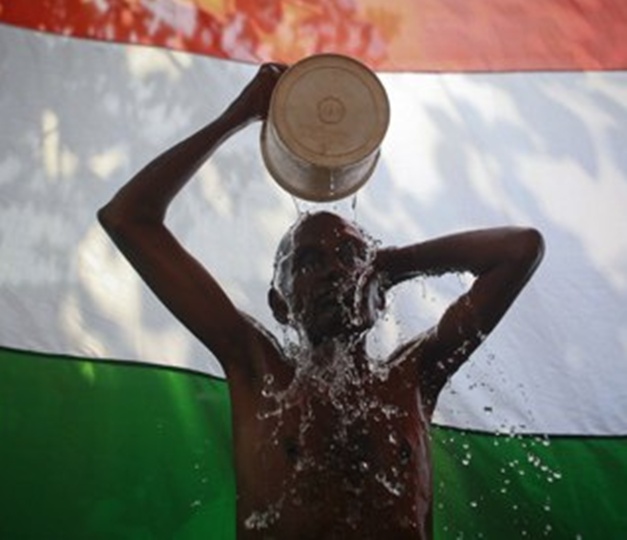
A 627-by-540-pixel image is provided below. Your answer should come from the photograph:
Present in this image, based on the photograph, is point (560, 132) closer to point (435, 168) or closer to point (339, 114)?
point (435, 168)

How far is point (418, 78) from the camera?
241 centimetres

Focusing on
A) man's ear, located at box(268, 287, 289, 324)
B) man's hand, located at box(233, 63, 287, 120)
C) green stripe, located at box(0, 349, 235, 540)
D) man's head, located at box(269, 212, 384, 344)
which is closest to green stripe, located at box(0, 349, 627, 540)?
green stripe, located at box(0, 349, 235, 540)

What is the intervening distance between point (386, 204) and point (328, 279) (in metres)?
0.41

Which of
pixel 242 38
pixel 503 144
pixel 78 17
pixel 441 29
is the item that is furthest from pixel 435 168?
pixel 78 17

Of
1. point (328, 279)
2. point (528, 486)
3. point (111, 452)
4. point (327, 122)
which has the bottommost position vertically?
point (528, 486)

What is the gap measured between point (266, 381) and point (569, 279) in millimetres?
764

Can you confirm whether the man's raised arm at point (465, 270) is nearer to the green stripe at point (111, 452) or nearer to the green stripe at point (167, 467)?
the green stripe at point (167, 467)

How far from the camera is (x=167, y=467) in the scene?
2.29 metres

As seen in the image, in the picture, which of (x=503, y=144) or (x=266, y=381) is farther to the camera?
(x=503, y=144)

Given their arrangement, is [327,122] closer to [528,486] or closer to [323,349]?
[323,349]

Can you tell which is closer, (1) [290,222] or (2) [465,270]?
(2) [465,270]

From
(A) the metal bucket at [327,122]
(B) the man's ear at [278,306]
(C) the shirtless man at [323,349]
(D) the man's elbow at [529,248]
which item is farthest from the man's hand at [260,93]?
(D) the man's elbow at [529,248]

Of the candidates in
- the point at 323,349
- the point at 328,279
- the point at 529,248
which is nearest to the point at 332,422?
the point at 323,349

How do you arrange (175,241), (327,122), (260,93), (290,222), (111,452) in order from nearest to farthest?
1. (327,122)
2. (260,93)
3. (175,241)
4. (111,452)
5. (290,222)
